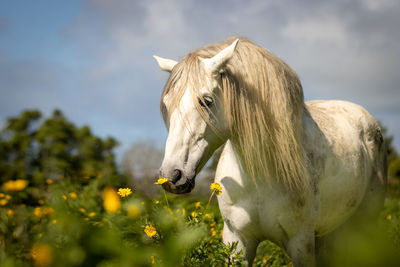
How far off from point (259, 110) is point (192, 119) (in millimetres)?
453

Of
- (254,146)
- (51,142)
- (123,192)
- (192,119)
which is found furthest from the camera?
(51,142)

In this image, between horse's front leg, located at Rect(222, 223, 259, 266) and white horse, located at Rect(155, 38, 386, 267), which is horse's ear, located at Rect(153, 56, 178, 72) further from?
horse's front leg, located at Rect(222, 223, 259, 266)

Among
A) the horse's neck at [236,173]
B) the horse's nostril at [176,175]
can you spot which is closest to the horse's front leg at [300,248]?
the horse's neck at [236,173]

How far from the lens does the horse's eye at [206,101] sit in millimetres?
1847

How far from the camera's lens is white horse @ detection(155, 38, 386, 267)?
1.85 meters

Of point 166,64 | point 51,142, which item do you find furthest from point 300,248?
point 51,142

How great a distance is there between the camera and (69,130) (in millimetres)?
23922

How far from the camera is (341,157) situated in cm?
251

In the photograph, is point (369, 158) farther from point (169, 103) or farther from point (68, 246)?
point (68, 246)

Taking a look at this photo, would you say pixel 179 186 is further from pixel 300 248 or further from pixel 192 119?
pixel 300 248

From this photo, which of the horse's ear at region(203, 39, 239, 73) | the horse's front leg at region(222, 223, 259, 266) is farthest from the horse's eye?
the horse's front leg at region(222, 223, 259, 266)

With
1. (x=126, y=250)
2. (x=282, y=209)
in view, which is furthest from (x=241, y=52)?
(x=126, y=250)

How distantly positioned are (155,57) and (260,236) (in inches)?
58.2

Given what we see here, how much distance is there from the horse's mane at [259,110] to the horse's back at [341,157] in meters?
0.24
